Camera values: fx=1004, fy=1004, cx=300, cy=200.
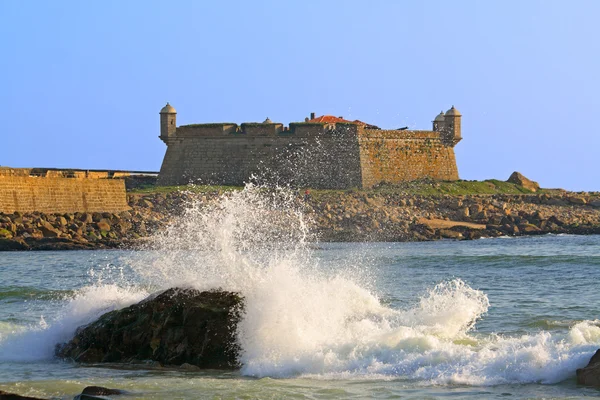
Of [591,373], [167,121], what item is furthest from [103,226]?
[591,373]

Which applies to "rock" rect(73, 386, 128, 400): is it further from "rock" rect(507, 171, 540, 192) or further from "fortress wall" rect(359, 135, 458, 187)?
"rock" rect(507, 171, 540, 192)

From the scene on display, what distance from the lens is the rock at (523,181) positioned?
46.7 m

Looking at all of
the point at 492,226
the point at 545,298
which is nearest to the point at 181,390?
the point at 545,298

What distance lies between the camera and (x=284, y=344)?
7.78 m

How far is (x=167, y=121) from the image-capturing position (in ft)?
146

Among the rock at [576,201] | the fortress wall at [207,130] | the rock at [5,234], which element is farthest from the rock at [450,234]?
the rock at [5,234]

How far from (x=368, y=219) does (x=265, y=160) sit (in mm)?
9251

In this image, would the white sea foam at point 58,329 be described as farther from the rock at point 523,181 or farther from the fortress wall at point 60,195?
the rock at point 523,181

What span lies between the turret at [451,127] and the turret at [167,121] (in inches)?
475

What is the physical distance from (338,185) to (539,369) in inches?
1363

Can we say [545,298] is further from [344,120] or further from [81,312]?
[344,120]

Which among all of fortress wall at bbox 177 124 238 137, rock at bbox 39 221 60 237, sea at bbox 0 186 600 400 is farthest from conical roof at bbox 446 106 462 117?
sea at bbox 0 186 600 400

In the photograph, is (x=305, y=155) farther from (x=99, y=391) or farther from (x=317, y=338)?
(x=99, y=391)

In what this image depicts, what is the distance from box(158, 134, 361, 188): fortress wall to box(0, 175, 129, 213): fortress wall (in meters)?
8.45
